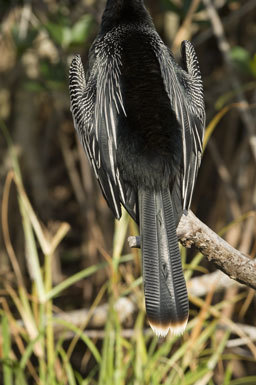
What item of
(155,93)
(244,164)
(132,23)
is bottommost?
(244,164)

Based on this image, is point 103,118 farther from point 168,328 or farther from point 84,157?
point 84,157

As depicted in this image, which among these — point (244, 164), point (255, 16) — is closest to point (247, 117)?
point (244, 164)

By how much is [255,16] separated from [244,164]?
127 centimetres

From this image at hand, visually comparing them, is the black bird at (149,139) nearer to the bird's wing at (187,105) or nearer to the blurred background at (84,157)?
the bird's wing at (187,105)

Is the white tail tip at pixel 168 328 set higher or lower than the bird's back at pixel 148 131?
lower

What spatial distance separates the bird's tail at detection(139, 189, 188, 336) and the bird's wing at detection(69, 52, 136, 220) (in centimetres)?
12

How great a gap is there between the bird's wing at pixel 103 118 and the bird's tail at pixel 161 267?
12 cm

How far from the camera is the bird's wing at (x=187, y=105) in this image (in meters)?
2.78

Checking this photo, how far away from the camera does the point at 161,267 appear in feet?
8.28

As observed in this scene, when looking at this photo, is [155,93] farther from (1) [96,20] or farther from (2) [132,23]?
(1) [96,20]

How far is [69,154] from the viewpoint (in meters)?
5.86

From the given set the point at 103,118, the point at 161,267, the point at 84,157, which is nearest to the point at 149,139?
the point at 103,118

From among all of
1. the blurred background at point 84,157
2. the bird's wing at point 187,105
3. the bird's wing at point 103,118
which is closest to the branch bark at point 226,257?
the bird's wing at point 187,105

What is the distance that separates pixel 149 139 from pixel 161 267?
1.68 feet
